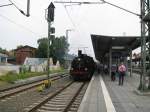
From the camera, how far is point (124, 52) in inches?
1727

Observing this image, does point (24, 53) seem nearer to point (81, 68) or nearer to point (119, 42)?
point (119, 42)

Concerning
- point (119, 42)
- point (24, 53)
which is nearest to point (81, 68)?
point (119, 42)

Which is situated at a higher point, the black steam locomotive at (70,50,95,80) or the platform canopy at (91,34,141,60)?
the platform canopy at (91,34,141,60)

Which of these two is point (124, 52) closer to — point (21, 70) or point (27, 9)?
point (21, 70)

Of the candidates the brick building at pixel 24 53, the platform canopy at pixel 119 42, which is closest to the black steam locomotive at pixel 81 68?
the platform canopy at pixel 119 42

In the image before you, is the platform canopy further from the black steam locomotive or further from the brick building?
the brick building

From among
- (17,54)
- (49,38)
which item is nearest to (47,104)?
(49,38)

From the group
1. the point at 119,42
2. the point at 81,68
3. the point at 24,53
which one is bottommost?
the point at 81,68

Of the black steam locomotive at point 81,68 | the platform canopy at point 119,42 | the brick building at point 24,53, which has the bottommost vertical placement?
the black steam locomotive at point 81,68

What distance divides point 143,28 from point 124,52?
2306 centimetres

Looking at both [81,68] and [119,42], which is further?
[119,42]

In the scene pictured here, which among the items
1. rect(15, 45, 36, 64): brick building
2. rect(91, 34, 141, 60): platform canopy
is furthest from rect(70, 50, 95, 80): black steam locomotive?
rect(15, 45, 36, 64): brick building

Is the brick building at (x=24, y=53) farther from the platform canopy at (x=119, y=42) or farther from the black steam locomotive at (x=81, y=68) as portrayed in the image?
the black steam locomotive at (x=81, y=68)

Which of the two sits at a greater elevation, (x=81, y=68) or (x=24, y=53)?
(x=24, y=53)
